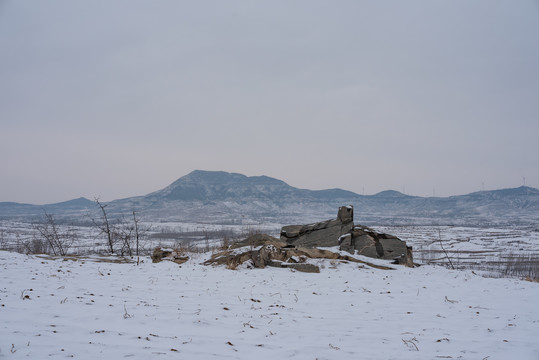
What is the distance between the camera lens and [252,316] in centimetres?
636

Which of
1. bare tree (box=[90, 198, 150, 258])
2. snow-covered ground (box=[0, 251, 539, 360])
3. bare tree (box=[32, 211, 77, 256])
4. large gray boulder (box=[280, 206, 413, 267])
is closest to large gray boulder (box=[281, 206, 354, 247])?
large gray boulder (box=[280, 206, 413, 267])

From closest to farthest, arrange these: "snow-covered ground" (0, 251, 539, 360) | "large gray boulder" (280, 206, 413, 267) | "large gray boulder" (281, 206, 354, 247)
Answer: "snow-covered ground" (0, 251, 539, 360), "large gray boulder" (280, 206, 413, 267), "large gray boulder" (281, 206, 354, 247)

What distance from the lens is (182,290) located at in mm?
8570

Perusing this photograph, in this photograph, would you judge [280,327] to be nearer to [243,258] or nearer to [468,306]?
[468,306]

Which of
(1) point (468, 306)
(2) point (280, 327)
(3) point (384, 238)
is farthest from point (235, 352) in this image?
(3) point (384, 238)

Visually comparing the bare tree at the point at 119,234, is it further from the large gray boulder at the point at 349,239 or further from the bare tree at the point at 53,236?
the large gray boulder at the point at 349,239

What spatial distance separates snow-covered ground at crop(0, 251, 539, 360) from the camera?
4.47 metres

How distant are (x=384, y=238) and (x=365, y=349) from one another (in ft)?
42.0

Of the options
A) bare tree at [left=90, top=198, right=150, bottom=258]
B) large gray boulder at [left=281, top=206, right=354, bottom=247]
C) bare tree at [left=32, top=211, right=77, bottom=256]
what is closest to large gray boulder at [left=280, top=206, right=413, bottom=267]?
large gray boulder at [left=281, top=206, right=354, bottom=247]

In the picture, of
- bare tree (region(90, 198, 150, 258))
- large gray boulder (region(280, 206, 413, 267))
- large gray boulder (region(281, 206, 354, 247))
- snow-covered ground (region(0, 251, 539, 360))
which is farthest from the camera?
bare tree (region(90, 198, 150, 258))

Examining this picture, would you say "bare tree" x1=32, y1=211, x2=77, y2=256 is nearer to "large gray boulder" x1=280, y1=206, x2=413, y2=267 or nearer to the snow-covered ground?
the snow-covered ground

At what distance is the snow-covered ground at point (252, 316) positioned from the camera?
4.47m

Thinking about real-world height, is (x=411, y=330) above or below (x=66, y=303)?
below

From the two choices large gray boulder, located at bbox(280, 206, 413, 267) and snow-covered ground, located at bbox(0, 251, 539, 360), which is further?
large gray boulder, located at bbox(280, 206, 413, 267)
